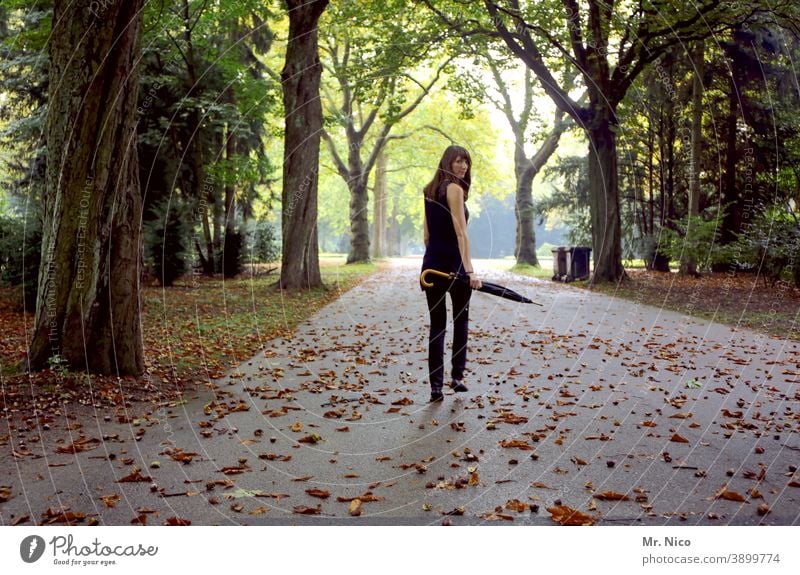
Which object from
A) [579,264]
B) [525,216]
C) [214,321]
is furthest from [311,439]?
[525,216]

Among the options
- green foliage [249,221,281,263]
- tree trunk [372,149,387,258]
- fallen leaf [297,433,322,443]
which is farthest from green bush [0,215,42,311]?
tree trunk [372,149,387,258]

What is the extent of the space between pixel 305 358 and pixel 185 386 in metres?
2.24

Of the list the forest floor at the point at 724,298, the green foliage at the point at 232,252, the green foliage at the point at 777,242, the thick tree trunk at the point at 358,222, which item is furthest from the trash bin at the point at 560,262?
the thick tree trunk at the point at 358,222

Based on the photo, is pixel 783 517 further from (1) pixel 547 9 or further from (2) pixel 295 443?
(1) pixel 547 9

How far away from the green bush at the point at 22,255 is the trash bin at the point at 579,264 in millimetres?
16530

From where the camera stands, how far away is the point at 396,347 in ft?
35.2

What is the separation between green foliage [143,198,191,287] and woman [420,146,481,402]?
14.1 meters

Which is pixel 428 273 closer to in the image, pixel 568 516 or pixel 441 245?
pixel 441 245

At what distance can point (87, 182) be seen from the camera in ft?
22.9

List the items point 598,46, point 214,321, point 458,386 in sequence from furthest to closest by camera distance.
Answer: point 598,46 < point 214,321 < point 458,386

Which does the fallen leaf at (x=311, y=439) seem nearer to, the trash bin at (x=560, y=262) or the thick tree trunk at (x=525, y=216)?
the trash bin at (x=560, y=262)

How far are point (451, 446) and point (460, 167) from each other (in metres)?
2.48

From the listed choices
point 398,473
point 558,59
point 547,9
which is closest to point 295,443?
point 398,473
